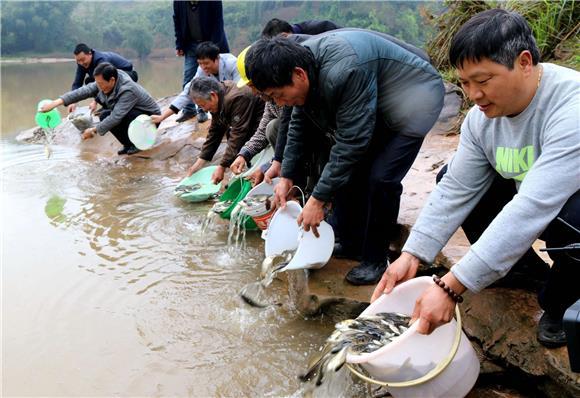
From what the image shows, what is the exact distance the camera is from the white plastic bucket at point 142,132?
6172 mm

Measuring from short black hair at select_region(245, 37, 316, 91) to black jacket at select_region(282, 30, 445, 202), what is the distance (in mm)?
102

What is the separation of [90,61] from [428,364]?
6506 mm

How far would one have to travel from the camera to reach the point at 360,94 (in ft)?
7.61

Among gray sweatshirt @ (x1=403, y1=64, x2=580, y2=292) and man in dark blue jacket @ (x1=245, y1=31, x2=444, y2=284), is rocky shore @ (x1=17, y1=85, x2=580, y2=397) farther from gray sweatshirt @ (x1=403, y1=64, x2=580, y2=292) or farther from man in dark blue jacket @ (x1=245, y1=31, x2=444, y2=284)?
gray sweatshirt @ (x1=403, y1=64, x2=580, y2=292)

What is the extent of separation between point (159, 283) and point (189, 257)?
401mm

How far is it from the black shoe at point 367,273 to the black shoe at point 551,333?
914mm

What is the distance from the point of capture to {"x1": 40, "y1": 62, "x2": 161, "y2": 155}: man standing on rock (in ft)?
20.2

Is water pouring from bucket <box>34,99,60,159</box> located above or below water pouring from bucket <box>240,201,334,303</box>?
below

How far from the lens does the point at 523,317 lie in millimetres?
1981

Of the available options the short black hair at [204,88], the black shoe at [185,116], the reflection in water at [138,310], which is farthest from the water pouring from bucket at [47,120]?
the short black hair at [204,88]

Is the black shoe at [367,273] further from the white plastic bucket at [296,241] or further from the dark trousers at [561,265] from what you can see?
the dark trousers at [561,265]

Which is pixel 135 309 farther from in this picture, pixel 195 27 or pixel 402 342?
pixel 195 27

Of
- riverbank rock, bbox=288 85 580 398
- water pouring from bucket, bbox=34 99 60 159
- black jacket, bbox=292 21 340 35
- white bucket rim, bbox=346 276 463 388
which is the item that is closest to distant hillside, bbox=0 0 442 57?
water pouring from bucket, bbox=34 99 60 159

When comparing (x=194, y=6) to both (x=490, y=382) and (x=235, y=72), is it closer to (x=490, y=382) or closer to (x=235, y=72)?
(x=235, y=72)
